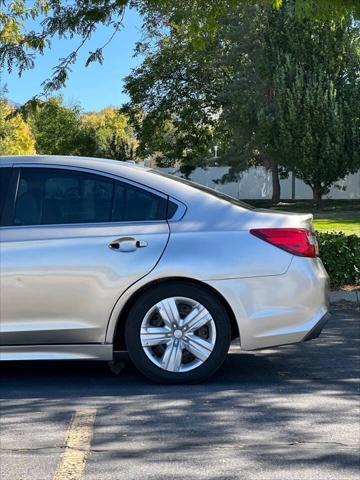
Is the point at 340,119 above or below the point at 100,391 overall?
above

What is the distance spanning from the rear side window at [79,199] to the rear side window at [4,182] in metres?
0.10

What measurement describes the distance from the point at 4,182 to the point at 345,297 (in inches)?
205

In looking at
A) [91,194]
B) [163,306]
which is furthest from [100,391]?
[91,194]

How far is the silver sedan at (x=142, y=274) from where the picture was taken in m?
4.94

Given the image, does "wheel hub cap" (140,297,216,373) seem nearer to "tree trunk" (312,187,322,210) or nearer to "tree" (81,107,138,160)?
"tree trunk" (312,187,322,210)

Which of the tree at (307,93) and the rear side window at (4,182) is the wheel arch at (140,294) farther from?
the tree at (307,93)

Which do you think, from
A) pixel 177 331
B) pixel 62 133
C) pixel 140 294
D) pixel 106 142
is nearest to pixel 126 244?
pixel 140 294

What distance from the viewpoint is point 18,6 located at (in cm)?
1384

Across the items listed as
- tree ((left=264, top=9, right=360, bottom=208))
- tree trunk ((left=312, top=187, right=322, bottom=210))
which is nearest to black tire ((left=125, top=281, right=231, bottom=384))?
tree ((left=264, top=9, right=360, bottom=208))

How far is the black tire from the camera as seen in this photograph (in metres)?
4.99

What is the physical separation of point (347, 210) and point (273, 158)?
384cm

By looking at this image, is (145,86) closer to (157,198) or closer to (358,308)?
(358,308)

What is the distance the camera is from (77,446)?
12.8 feet

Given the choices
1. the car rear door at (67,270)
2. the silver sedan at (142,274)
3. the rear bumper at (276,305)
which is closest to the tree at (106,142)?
the silver sedan at (142,274)
